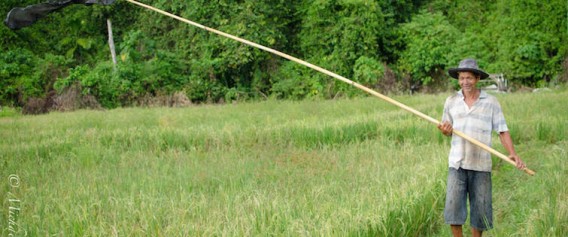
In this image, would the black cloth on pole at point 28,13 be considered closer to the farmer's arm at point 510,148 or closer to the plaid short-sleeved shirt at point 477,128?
the plaid short-sleeved shirt at point 477,128

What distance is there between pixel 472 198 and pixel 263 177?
6.78ft

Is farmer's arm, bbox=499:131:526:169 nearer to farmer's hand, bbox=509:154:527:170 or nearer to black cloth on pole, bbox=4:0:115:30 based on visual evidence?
farmer's hand, bbox=509:154:527:170

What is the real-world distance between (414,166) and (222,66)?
9921 millimetres

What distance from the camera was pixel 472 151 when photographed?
3355mm

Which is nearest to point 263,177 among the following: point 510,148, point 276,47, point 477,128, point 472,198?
point 472,198

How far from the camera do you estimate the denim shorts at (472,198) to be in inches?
133

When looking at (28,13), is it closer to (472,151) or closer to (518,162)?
(472,151)

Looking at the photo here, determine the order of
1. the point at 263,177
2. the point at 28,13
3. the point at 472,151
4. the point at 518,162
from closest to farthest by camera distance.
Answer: the point at 518,162 < the point at 472,151 < the point at 263,177 < the point at 28,13

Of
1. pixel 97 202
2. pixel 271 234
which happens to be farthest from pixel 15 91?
pixel 271 234

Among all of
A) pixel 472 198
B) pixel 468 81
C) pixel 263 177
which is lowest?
pixel 263 177

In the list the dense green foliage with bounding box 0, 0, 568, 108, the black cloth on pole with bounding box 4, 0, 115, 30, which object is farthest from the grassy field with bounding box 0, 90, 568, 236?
the dense green foliage with bounding box 0, 0, 568, 108

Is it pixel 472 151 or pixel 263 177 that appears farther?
pixel 263 177

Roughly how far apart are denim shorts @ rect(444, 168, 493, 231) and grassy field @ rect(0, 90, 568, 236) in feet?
0.70

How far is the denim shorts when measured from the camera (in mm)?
3371
